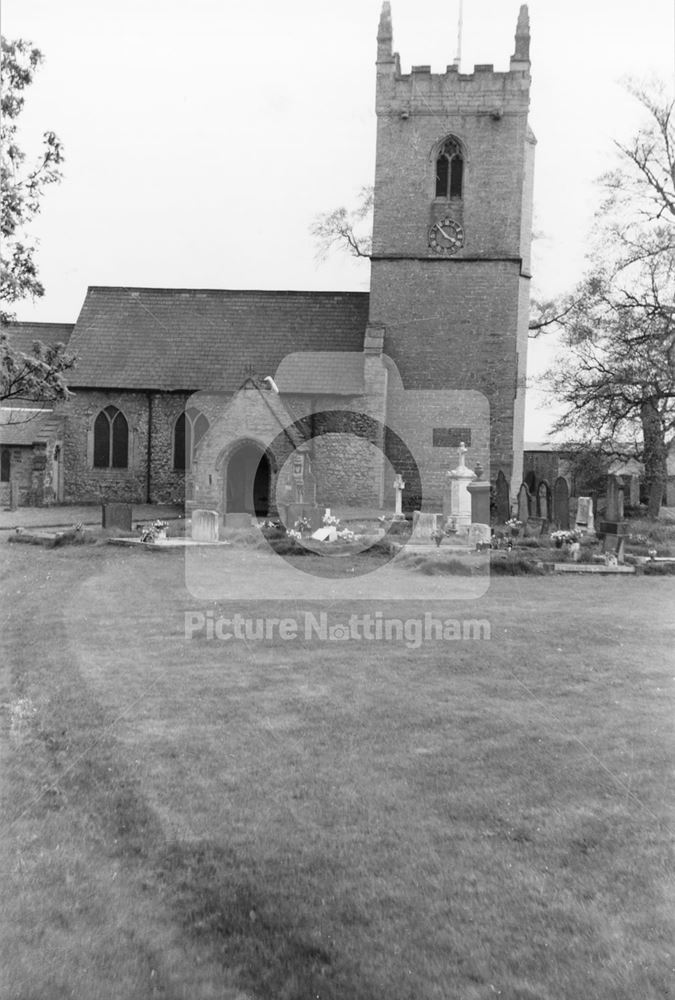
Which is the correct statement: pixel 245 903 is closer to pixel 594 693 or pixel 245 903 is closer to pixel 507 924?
pixel 507 924

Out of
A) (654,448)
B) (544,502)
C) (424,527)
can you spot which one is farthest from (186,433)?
(654,448)

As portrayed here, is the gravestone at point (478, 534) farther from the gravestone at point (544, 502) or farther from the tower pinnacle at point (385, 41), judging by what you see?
the tower pinnacle at point (385, 41)

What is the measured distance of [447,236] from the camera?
94.9 feet

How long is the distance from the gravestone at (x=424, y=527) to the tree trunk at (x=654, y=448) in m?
9.00

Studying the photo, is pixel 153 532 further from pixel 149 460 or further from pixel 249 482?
pixel 149 460

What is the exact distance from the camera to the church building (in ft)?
92.2

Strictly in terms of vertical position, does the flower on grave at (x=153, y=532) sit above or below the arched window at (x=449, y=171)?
below

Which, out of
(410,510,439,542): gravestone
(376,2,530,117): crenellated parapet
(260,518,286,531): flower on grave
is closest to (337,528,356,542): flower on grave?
(410,510,439,542): gravestone

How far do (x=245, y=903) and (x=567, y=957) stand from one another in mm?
1430

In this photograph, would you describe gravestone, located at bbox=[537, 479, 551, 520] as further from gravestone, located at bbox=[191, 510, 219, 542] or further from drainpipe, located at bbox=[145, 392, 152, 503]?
drainpipe, located at bbox=[145, 392, 152, 503]

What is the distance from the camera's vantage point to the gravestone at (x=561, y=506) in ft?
67.5

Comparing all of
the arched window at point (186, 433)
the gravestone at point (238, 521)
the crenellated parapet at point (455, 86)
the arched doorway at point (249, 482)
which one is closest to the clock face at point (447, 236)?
the crenellated parapet at point (455, 86)

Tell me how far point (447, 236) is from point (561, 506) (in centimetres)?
1178

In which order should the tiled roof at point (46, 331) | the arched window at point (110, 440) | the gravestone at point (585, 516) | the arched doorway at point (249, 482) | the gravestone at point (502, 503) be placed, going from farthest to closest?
the tiled roof at point (46, 331), the arched window at point (110, 440), the arched doorway at point (249, 482), the gravestone at point (502, 503), the gravestone at point (585, 516)
